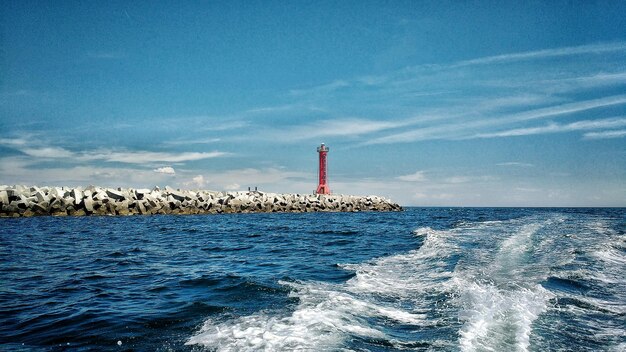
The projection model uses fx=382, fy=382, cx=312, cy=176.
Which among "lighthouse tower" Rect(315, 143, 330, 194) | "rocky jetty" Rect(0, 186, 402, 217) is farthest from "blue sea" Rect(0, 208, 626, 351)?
"lighthouse tower" Rect(315, 143, 330, 194)

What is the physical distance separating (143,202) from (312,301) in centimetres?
3291

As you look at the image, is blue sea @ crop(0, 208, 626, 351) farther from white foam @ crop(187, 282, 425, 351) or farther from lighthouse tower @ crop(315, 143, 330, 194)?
lighthouse tower @ crop(315, 143, 330, 194)

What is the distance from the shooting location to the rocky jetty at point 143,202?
96.4 feet

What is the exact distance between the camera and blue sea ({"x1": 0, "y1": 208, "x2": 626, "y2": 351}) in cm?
455

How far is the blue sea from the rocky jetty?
2097 centimetres

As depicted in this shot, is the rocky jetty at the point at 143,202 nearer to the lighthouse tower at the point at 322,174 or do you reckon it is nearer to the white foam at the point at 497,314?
the lighthouse tower at the point at 322,174

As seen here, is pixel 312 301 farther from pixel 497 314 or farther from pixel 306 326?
pixel 497 314

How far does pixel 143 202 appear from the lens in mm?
35156

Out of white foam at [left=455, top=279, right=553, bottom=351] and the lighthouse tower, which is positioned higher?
the lighthouse tower

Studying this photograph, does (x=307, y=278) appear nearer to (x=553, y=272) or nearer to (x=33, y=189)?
→ (x=553, y=272)

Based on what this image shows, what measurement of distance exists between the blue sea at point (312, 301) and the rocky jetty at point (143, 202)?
20969 millimetres

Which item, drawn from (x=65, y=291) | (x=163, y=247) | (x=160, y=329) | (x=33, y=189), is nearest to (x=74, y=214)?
(x=33, y=189)

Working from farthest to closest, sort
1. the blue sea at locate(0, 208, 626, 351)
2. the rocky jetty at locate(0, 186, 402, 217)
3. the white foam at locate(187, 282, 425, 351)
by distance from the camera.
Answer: the rocky jetty at locate(0, 186, 402, 217)
the blue sea at locate(0, 208, 626, 351)
the white foam at locate(187, 282, 425, 351)

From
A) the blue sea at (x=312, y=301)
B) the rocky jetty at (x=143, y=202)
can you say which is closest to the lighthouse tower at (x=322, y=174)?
the rocky jetty at (x=143, y=202)
